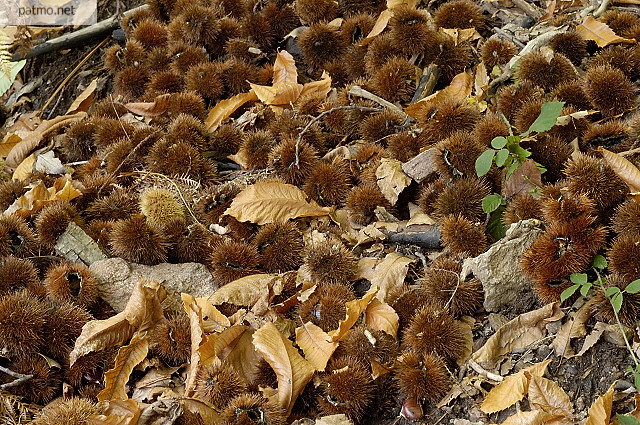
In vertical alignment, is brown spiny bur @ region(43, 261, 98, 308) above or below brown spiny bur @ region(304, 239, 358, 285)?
above

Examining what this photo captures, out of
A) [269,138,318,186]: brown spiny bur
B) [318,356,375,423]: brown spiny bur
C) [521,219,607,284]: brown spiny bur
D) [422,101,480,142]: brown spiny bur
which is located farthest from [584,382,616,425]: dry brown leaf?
[269,138,318,186]: brown spiny bur

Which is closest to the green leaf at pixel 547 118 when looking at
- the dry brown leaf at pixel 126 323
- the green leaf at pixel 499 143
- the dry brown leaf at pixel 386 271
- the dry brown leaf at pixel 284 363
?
the green leaf at pixel 499 143

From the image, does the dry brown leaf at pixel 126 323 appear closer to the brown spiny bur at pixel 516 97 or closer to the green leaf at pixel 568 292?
the green leaf at pixel 568 292

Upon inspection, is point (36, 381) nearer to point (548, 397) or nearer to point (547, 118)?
point (548, 397)

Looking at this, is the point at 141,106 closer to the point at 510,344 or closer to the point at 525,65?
the point at 525,65

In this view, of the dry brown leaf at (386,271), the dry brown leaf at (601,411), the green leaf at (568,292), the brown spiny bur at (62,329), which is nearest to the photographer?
the dry brown leaf at (601,411)

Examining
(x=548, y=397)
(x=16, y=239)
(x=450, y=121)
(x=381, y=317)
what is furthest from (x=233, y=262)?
(x=548, y=397)

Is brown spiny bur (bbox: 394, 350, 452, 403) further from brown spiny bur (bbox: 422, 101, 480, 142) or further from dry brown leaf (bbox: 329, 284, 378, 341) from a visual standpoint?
brown spiny bur (bbox: 422, 101, 480, 142)
